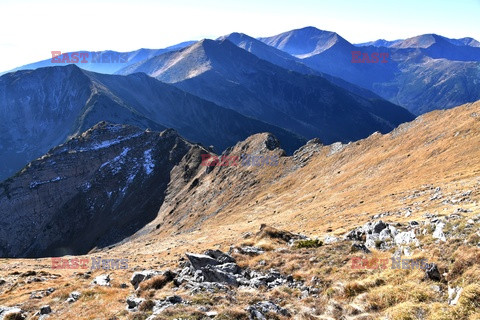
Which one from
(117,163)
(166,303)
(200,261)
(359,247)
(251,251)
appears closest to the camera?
(166,303)

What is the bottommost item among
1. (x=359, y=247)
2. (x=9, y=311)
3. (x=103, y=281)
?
(x=103, y=281)

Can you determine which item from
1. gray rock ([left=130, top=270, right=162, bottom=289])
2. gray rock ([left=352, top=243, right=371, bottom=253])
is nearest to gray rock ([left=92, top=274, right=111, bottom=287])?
gray rock ([left=130, top=270, right=162, bottom=289])

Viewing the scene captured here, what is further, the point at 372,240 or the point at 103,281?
the point at 103,281

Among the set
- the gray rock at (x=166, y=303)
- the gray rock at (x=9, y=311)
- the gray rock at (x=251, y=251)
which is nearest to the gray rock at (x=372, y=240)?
the gray rock at (x=251, y=251)

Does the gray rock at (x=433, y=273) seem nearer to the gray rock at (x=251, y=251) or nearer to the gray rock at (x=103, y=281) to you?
the gray rock at (x=251, y=251)

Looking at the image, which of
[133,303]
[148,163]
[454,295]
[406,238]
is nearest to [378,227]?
[406,238]

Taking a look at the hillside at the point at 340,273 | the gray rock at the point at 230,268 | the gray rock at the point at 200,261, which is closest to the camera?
the hillside at the point at 340,273

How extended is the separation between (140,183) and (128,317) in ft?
447

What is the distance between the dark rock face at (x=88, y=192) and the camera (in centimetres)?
13325

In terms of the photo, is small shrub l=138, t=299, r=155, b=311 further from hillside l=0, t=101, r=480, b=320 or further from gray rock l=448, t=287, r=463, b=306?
gray rock l=448, t=287, r=463, b=306

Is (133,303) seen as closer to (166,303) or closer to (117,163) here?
(166,303)

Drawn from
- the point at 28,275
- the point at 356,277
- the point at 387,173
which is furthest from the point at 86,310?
the point at 387,173

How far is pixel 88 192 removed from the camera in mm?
151500

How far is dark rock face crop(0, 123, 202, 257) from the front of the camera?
133m
